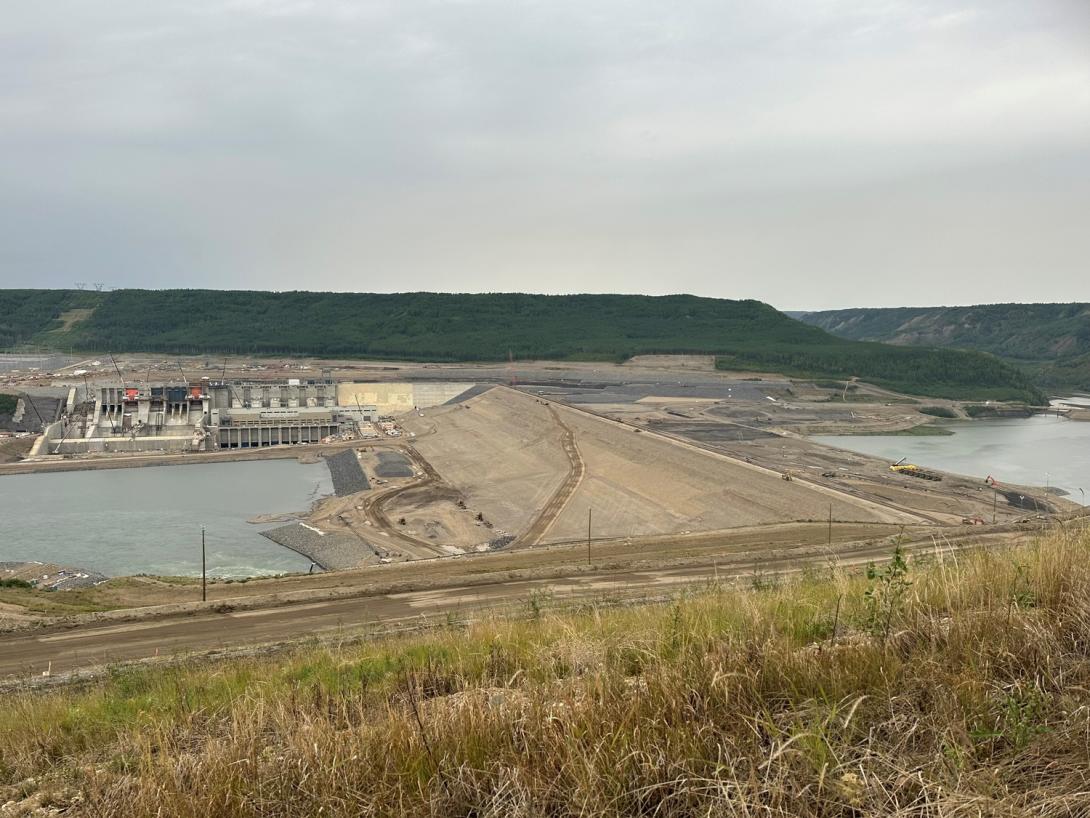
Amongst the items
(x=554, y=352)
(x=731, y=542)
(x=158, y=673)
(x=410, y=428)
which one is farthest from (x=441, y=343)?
(x=158, y=673)

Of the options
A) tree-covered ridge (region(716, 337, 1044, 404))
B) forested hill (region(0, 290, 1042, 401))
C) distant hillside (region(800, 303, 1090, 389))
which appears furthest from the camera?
distant hillside (region(800, 303, 1090, 389))

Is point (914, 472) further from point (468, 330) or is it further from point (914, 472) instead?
point (468, 330)

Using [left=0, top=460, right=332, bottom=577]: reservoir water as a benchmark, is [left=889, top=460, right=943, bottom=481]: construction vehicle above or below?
above

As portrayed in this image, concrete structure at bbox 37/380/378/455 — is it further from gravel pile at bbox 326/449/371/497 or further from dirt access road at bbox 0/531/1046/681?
dirt access road at bbox 0/531/1046/681

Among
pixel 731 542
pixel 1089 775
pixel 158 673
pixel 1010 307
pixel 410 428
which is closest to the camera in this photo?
pixel 1089 775

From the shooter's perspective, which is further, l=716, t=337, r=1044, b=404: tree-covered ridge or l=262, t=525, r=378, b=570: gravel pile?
l=716, t=337, r=1044, b=404: tree-covered ridge

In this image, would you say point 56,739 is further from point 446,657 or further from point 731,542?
point 731,542

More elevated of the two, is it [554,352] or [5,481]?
[554,352]

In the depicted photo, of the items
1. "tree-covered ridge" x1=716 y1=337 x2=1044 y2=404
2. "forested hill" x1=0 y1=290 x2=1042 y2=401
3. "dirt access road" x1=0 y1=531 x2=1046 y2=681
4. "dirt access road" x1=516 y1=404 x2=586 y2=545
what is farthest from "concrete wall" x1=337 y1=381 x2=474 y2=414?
"dirt access road" x1=0 y1=531 x2=1046 y2=681
